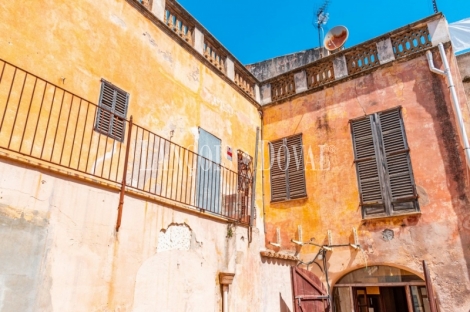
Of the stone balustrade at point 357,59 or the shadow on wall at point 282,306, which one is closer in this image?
the shadow on wall at point 282,306

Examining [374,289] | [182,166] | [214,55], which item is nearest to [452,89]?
[374,289]

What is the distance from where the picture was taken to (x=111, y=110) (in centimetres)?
654

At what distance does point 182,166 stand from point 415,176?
548 cm

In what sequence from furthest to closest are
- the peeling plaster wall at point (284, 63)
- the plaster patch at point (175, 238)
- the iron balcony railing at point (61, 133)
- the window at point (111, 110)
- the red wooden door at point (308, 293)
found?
the peeling plaster wall at point (284, 63) → the red wooden door at point (308, 293) → the window at point (111, 110) → the plaster patch at point (175, 238) → the iron balcony railing at point (61, 133)

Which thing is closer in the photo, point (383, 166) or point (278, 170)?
point (383, 166)

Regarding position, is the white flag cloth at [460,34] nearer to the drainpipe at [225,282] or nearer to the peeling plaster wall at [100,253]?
the peeling plaster wall at [100,253]

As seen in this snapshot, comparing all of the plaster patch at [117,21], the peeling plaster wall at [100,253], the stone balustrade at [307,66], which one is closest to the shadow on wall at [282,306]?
the peeling plaster wall at [100,253]

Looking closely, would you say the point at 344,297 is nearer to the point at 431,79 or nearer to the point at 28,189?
the point at 431,79

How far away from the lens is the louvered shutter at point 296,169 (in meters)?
9.74

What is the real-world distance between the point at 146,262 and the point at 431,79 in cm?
798

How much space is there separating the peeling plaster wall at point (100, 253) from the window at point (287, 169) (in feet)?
13.2

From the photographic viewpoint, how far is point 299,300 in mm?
7000

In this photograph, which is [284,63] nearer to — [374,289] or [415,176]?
[415,176]

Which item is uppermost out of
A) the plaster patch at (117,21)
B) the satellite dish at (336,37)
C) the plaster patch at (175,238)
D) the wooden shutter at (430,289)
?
the satellite dish at (336,37)
